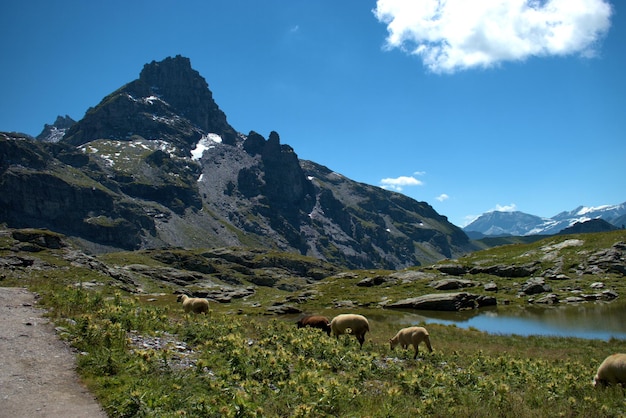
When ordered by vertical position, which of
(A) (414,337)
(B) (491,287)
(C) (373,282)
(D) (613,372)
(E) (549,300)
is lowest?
(E) (549,300)

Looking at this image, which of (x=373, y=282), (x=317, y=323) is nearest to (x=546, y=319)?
(x=317, y=323)

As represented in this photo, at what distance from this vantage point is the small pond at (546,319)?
44656mm

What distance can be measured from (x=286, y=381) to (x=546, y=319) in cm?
5140

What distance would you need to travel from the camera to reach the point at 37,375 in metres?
14.4

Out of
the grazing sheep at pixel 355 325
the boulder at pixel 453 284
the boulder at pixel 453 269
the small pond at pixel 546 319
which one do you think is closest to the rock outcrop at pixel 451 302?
the small pond at pixel 546 319

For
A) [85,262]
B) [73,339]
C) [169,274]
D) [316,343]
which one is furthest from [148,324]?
[169,274]

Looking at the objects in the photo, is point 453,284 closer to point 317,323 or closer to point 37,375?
point 317,323

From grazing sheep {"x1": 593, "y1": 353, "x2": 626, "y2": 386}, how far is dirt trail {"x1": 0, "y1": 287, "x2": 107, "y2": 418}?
19.9 metres

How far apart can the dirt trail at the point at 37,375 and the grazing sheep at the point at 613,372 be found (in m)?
19.9

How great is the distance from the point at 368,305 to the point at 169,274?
108 m

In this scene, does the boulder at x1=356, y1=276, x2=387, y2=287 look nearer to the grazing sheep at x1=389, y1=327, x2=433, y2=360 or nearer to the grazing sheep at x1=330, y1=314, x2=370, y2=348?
the grazing sheep at x1=330, y1=314, x2=370, y2=348

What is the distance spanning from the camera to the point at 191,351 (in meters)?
19.0

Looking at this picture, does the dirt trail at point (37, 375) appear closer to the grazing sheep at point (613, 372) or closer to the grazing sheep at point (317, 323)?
the grazing sheep at point (317, 323)

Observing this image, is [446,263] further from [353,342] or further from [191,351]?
[191,351]
